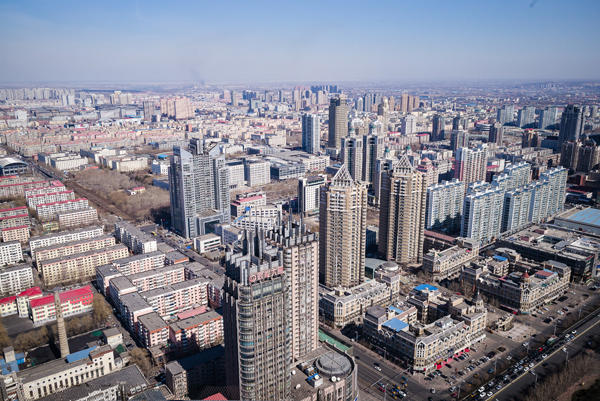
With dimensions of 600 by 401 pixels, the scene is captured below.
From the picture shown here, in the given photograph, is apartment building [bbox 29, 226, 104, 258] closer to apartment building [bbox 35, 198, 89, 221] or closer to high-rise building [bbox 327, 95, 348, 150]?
apartment building [bbox 35, 198, 89, 221]

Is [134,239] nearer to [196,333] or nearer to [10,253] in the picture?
[10,253]

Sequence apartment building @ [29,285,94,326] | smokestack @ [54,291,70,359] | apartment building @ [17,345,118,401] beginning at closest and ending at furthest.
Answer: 1. apartment building @ [17,345,118,401]
2. smokestack @ [54,291,70,359]
3. apartment building @ [29,285,94,326]

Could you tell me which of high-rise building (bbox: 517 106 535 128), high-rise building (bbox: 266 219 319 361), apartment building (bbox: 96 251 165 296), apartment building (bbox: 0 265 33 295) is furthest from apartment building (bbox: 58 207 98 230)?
high-rise building (bbox: 517 106 535 128)

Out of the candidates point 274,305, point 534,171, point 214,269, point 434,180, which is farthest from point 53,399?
point 534,171

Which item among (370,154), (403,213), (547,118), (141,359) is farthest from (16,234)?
(547,118)

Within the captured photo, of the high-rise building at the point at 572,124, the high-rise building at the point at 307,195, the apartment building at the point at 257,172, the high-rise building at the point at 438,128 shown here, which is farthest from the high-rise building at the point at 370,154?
the high-rise building at the point at 438,128

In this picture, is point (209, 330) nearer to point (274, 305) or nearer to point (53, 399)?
point (53, 399)
